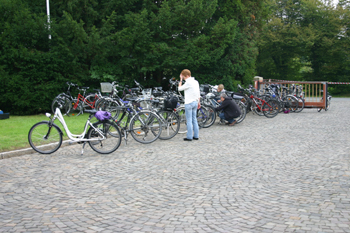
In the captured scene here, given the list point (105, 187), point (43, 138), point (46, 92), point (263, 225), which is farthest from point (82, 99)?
point (263, 225)

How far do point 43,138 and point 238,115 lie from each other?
21.9 ft

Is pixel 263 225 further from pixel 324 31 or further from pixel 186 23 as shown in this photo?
pixel 324 31

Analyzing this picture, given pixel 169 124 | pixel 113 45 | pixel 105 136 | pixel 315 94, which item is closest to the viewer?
pixel 105 136

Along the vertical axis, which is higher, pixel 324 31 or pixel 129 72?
pixel 324 31

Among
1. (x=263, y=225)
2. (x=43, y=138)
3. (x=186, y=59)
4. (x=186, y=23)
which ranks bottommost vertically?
(x=263, y=225)

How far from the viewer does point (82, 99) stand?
15.5 meters

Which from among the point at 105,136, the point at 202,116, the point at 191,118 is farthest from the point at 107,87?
the point at 105,136

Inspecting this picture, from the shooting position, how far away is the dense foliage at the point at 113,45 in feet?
50.3

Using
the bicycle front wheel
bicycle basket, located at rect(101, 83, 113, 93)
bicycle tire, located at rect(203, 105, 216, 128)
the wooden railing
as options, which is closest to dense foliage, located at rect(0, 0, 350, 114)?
bicycle basket, located at rect(101, 83, 113, 93)

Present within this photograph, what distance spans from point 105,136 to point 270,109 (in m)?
9.18

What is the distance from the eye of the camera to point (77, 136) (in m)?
7.89

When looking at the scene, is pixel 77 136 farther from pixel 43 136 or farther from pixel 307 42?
pixel 307 42

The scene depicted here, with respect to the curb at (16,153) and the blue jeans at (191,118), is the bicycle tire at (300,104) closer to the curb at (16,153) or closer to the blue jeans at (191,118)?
the blue jeans at (191,118)

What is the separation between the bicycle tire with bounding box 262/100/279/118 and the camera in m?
15.3
